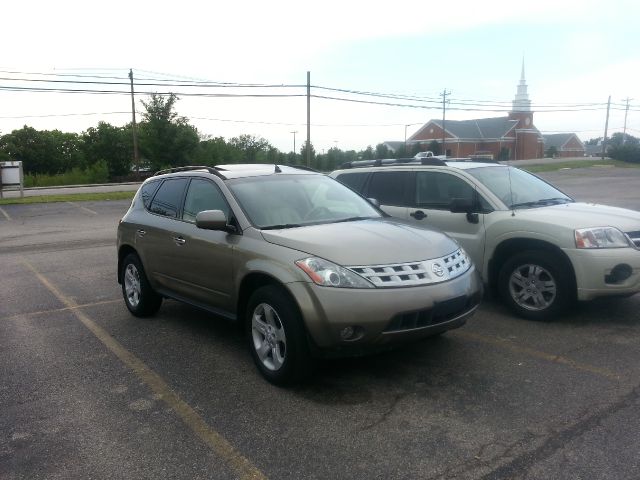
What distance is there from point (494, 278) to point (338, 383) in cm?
259

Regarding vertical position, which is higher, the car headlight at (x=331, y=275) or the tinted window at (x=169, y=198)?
the tinted window at (x=169, y=198)

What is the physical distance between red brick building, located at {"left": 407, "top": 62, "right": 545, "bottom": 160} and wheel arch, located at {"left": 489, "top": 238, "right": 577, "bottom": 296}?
8182 cm

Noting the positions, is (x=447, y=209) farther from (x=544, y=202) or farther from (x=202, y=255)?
(x=202, y=255)

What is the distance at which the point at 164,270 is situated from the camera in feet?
18.6

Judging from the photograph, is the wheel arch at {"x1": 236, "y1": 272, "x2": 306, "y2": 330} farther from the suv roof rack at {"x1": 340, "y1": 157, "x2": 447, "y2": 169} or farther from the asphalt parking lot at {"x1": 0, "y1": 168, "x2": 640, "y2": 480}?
the suv roof rack at {"x1": 340, "y1": 157, "x2": 447, "y2": 169}

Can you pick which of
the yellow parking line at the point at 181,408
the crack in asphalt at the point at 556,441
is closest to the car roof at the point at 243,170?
the yellow parking line at the point at 181,408

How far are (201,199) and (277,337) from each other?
1810 millimetres

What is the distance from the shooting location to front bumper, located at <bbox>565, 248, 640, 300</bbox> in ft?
17.1

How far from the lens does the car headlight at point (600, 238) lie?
5.29 m

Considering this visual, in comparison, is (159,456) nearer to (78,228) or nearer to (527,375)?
(527,375)


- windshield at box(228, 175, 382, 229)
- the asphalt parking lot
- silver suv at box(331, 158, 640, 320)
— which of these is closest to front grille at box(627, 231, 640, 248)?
silver suv at box(331, 158, 640, 320)

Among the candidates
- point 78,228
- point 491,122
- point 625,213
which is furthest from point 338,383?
point 491,122

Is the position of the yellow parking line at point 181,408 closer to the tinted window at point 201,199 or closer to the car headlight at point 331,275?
the car headlight at point 331,275

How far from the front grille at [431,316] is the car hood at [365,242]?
0.37m
